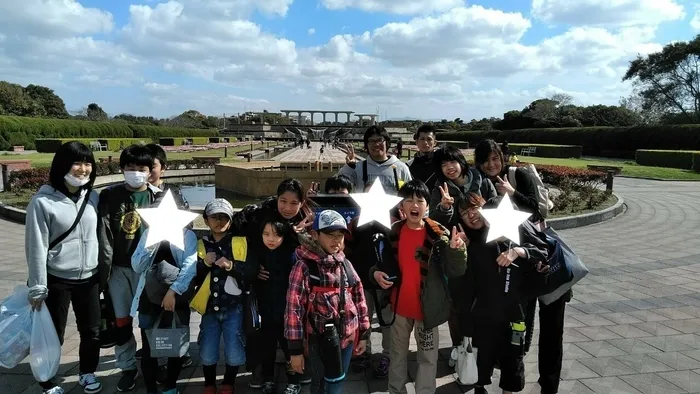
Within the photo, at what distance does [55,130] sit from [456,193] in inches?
1561

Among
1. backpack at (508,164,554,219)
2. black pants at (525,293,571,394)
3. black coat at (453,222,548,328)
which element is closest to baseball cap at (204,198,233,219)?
black coat at (453,222,548,328)

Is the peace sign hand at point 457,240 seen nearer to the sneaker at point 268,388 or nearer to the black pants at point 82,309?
the sneaker at point 268,388

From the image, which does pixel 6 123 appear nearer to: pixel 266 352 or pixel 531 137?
pixel 266 352

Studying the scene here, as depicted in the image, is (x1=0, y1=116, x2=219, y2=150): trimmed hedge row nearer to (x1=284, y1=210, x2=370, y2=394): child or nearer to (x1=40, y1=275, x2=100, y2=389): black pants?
(x1=40, y1=275, x2=100, y2=389): black pants

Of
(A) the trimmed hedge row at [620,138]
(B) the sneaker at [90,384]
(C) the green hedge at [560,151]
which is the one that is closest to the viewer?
(B) the sneaker at [90,384]

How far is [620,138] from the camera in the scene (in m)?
32.3

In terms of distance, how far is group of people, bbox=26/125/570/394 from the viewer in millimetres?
2643

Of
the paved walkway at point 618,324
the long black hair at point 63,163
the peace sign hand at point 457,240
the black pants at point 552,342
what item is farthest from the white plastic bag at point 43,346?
the black pants at point 552,342

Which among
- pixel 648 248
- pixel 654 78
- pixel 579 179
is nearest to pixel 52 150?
pixel 579 179

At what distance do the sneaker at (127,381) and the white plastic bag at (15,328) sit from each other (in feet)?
2.02

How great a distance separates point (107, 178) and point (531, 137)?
3703 cm

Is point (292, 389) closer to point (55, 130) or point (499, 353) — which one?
point (499, 353)

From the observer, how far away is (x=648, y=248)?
7516mm

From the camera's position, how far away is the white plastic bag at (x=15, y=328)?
2715 millimetres
